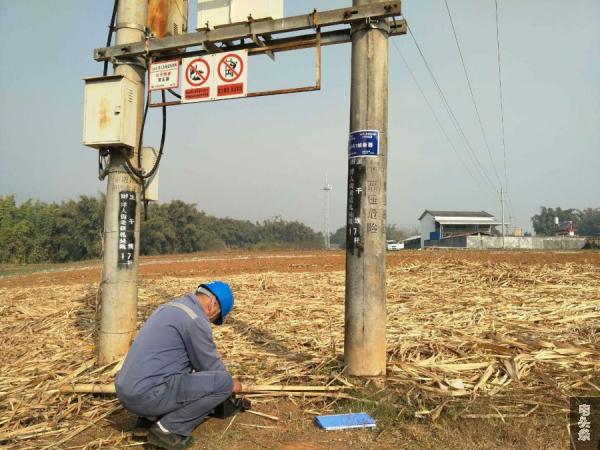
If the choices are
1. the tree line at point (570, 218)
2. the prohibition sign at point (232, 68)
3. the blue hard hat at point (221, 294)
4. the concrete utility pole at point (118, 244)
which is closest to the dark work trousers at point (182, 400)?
the blue hard hat at point (221, 294)

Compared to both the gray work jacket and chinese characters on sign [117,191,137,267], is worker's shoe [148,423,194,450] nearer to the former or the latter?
the gray work jacket

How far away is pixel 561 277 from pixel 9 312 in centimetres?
1322

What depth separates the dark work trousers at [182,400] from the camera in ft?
12.1

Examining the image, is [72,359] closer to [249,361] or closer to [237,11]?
[249,361]

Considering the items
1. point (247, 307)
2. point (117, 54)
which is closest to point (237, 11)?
point (117, 54)

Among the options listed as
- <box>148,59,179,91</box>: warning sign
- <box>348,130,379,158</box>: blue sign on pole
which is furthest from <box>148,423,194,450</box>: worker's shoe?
<box>148,59,179,91</box>: warning sign

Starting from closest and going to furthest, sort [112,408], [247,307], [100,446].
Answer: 1. [100,446]
2. [112,408]
3. [247,307]

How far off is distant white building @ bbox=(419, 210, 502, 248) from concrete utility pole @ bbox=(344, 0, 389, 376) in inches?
2625

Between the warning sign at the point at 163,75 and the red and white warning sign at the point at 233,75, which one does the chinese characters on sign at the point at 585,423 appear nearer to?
the red and white warning sign at the point at 233,75

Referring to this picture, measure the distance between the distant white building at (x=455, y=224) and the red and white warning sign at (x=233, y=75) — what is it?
66403 millimetres

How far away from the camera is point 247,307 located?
369 inches

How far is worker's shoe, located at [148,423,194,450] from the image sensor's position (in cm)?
364

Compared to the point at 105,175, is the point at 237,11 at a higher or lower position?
higher

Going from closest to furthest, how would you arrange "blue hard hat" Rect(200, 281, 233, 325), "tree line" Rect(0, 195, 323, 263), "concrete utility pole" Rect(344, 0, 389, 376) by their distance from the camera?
"blue hard hat" Rect(200, 281, 233, 325)
"concrete utility pole" Rect(344, 0, 389, 376)
"tree line" Rect(0, 195, 323, 263)
